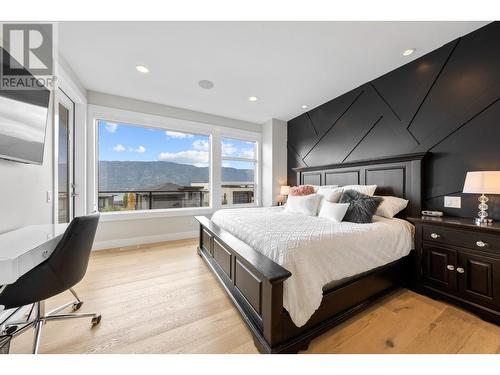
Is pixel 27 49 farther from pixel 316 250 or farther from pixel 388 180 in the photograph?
pixel 388 180

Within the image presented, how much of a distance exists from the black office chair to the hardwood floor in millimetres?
171

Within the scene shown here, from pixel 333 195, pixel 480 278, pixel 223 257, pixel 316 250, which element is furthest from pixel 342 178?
pixel 223 257

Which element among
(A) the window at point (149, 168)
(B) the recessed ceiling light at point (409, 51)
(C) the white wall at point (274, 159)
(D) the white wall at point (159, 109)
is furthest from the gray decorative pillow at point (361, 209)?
(D) the white wall at point (159, 109)

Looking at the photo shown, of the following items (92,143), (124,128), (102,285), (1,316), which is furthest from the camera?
(124,128)

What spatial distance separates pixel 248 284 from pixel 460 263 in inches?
75.9

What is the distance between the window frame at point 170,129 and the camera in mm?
3237

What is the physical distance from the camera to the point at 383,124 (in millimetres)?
2758

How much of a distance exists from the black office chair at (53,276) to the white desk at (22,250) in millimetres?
65

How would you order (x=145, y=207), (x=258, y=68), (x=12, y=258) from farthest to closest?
(x=145, y=207) < (x=258, y=68) < (x=12, y=258)

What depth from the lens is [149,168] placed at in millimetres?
4047

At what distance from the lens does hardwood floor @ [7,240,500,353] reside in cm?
131
